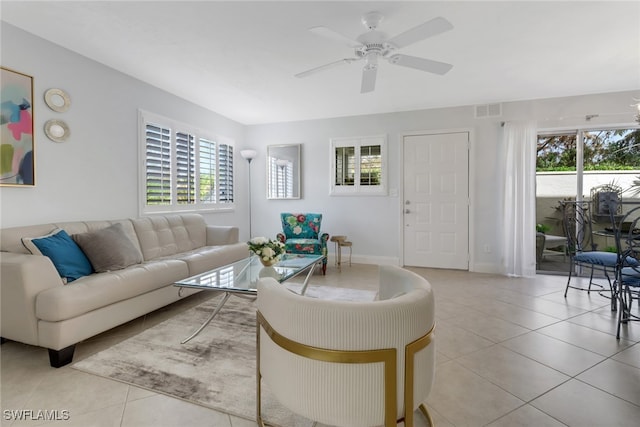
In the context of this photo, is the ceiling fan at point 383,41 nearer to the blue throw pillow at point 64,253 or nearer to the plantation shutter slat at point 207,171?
the blue throw pillow at point 64,253

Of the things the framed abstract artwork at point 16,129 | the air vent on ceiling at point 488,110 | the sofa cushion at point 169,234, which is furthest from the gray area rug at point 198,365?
the air vent on ceiling at point 488,110

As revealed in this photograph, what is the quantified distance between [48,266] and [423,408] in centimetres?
250

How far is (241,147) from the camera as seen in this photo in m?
5.75

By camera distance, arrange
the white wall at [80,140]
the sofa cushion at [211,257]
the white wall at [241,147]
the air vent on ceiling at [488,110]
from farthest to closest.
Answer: the air vent on ceiling at [488,110] < the sofa cushion at [211,257] < the white wall at [241,147] < the white wall at [80,140]

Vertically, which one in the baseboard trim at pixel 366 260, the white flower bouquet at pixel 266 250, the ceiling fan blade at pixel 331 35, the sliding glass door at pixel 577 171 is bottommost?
the baseboard trim at pixel 366 260

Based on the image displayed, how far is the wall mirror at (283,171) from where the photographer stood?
5527 mm

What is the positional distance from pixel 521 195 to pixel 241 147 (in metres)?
4.73

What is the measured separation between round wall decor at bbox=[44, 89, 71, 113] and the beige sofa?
1.09m

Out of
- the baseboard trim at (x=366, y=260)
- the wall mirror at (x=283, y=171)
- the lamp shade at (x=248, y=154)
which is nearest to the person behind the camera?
the baseboard trim at (x=366, y=260)

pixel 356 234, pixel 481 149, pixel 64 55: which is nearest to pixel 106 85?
pixel 64 55

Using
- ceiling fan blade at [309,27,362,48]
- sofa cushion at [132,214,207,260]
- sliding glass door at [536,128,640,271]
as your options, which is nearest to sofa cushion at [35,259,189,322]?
sofa cushion at [132,214,207,260]

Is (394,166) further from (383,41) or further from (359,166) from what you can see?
(383,41)

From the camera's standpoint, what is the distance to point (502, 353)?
7.12 ft
